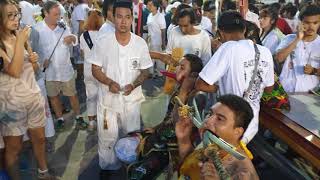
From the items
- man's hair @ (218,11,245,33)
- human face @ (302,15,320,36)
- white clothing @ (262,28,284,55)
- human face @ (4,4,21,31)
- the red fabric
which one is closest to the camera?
man's hair @ (218,11,245,33)

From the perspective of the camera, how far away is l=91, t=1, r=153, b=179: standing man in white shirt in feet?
11.8

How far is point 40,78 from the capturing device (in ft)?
14.0

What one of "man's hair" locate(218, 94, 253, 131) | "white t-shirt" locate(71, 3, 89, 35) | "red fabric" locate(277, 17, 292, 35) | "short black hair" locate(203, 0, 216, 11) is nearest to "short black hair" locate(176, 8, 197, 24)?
"man's hair" locate(218, 94, 253, 131)

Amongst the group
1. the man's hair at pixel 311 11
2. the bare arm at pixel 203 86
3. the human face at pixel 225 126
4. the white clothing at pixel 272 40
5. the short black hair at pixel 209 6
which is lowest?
the human face at pixel 225 126

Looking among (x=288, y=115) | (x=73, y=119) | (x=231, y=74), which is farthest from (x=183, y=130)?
(x=73, y=119)

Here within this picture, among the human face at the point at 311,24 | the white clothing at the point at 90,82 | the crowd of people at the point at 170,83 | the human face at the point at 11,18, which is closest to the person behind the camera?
the crowd of people at the point at 170,83

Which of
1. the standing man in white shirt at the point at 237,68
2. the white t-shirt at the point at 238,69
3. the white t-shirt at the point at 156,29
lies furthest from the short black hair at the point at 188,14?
the white t-shirt at the point at 156,29

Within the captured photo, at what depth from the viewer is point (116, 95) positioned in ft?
12.2

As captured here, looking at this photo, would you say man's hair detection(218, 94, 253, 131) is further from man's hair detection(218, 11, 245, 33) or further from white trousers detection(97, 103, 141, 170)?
white trousers detection(97, 103, 141, 170)

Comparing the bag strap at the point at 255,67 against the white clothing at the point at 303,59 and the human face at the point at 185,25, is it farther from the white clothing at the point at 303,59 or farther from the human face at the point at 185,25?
the human face at the point at 185,25

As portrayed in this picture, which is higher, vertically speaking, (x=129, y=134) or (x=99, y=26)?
(x=99, y=26)

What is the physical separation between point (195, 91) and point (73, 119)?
289cm

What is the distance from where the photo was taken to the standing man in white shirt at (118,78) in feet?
11.8

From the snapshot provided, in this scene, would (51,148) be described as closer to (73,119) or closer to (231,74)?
(73,119)
